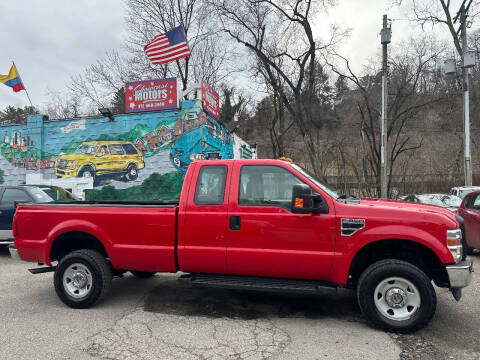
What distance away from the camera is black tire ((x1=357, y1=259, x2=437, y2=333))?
3.74 metres

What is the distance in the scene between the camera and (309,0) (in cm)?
1800

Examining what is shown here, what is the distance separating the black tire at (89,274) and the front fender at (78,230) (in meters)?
0.23

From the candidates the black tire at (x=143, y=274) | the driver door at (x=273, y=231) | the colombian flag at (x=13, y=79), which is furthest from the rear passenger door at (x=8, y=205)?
the colombian flag at (x=13, y=79)

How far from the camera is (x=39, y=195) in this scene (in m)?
8.04

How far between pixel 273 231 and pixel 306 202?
54 cm

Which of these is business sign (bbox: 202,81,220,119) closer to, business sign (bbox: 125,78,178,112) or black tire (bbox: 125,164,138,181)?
business sign (bbox: 125,78,178,112)

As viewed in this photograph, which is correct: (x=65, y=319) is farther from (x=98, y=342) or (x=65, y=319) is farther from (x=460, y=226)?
(x=460, y=226)

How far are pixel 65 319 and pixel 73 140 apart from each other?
37.4 feet

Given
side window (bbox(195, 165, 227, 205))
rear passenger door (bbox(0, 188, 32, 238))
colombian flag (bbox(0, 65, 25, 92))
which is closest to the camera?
side window (bbox(195, 165, 227, 205))

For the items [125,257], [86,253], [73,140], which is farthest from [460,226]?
[73,140]

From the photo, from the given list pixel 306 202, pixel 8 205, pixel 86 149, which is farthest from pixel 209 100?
pixel 306 202

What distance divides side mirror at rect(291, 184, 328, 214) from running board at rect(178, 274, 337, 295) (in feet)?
2.80

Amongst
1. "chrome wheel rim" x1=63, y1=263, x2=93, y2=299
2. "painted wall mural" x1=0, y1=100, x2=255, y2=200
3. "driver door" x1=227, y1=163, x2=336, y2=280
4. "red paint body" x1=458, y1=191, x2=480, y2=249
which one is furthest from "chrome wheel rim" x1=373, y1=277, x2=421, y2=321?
"painted wall mural" x1=0, y1=100, x2=255, y2=200

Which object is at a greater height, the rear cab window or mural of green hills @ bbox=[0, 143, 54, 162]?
mural of green hills @ bbox=[0, 143, 54, 162]
